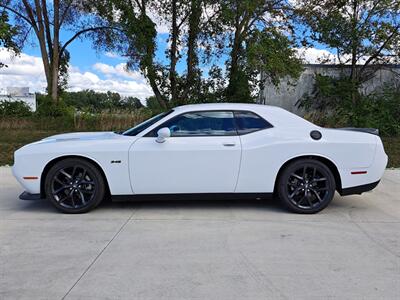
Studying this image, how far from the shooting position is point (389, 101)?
1363cm

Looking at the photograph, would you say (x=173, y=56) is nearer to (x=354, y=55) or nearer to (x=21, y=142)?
(x=354, y=55)

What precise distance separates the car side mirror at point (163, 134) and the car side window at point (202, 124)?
0.46ft

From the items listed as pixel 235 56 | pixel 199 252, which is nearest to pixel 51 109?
pixel 235 56

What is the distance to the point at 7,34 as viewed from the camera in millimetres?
15008

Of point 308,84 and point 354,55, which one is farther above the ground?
point 354,55

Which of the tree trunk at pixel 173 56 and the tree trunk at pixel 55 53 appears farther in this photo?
the tree trunk at pixel 55 53

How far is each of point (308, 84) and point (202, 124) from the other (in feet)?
39.6

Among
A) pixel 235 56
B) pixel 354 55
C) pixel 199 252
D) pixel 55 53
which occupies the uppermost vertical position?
pixel 55 53

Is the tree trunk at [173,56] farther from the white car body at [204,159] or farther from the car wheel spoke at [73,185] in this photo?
the car wheel spoke at [73,185]

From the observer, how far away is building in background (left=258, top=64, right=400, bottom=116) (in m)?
15.2

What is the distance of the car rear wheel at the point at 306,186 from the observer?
5000mm

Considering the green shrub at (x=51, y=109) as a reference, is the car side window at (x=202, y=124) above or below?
below

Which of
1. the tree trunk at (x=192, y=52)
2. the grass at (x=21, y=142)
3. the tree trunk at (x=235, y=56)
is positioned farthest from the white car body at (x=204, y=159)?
the tree trunk at (x=192, y=52)

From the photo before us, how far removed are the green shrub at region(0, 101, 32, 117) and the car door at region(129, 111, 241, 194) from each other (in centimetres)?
1343
